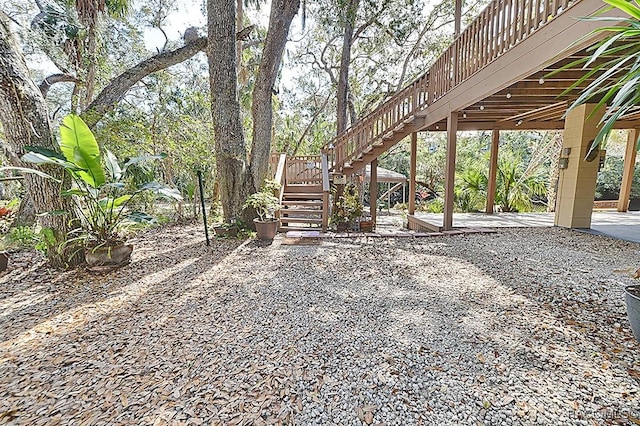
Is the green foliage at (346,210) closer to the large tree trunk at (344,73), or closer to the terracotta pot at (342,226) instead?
the terracotta pot at (342,226)

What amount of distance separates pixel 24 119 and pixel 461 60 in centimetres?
662

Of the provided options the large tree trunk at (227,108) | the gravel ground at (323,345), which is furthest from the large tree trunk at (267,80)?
the gravel ground at (323,345)

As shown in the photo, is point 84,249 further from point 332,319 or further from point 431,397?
point 431,397

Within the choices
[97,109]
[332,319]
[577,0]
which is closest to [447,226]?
[577,0]

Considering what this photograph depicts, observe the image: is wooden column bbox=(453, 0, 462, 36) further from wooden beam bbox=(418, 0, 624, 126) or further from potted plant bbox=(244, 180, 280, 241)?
potted plant bbox=(244, 180, 280, 241)

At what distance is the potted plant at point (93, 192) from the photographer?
3098 millimetres

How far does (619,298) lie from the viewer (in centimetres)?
263

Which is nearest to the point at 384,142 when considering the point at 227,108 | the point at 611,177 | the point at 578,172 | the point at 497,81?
the point at 497,81

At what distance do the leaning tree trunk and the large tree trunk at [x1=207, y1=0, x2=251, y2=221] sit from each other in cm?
232

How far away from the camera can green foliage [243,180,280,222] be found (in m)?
5.02

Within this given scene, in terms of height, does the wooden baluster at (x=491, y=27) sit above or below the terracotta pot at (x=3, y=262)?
above

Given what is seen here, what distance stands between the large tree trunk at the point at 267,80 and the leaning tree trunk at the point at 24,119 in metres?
2.95

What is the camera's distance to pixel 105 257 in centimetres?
348

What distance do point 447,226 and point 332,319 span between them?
427 centimetres
